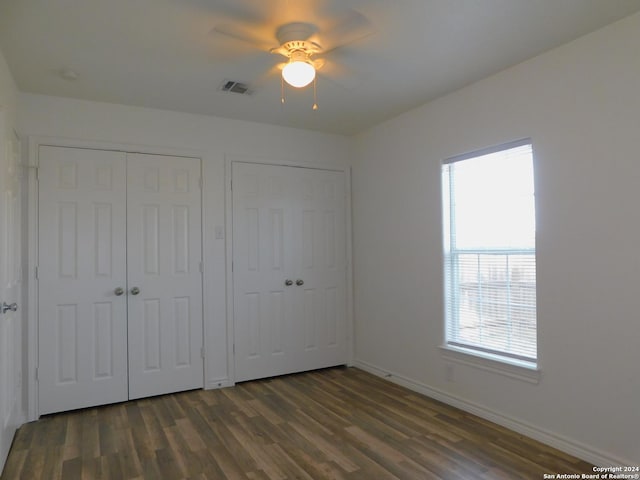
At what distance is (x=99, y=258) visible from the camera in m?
3.50

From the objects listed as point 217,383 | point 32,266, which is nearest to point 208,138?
point 32,266

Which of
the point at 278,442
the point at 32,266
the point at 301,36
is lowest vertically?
the point at 278,442

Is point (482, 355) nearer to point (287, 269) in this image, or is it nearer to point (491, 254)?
point (491, 254)

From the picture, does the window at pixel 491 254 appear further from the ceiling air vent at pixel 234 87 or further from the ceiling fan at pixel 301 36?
the ceiling air vent at pixel 234 87

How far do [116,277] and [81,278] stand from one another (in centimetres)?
25

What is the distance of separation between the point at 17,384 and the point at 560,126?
403 cm

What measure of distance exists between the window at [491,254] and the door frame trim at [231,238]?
1.33 m

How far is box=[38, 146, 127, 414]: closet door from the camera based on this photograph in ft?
10.9

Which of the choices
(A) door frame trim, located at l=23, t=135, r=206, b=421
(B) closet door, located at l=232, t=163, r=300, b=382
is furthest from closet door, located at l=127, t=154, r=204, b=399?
(A) door frame trim, located at l=23, t=135, r=206, b=421

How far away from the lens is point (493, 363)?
3072 millimetres

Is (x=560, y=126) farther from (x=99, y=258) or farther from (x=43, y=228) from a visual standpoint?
(x=43, y=228)

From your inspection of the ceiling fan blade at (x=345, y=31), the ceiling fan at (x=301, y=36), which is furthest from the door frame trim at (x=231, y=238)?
the ceiling fan blade at (x=345, y=31)

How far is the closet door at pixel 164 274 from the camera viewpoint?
3.63 meters

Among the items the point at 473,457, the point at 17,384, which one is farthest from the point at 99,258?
the point at 473,457
